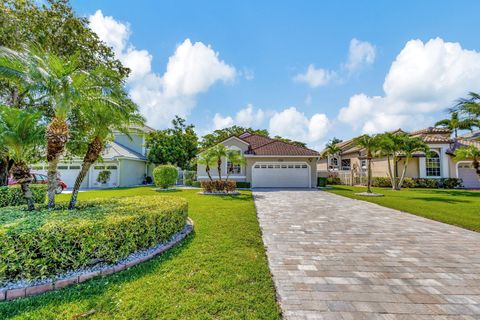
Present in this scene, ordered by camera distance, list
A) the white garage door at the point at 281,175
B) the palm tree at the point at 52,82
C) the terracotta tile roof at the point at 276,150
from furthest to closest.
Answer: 1. the white garage door at the point at 281,175
2. the terracotta tile roof at the point at 276,150
3. the palm tree at the point at 52,82

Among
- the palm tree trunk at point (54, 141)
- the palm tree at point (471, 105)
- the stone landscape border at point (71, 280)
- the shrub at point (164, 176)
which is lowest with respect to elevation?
the stone landscape border at point (71, 280)

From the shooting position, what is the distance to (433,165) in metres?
22.3

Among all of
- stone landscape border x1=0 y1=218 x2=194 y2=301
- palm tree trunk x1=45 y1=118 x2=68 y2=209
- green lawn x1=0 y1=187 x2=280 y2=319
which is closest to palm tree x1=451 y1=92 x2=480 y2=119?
green lawn x1=0 y1=187 x2=280 y2=319

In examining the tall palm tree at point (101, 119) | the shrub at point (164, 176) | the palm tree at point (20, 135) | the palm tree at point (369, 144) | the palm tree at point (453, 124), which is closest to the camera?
the palm tree at point (20, 135)

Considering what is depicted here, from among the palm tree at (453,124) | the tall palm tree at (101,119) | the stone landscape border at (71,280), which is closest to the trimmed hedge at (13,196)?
the tall palm tree at (101,119)

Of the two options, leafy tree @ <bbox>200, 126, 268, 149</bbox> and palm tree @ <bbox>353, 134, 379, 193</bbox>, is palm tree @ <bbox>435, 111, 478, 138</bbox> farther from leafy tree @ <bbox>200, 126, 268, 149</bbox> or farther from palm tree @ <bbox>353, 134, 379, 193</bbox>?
leafy tree @ <bbox>200, 126, 268, 149</bbox>

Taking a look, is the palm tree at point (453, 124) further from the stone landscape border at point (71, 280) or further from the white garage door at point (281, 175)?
the stone landscape border at point (71, 280)

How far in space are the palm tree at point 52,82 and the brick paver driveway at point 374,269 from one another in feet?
19.7

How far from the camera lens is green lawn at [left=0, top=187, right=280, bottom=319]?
2818 millimetres

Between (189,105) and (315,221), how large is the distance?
15.2 meters

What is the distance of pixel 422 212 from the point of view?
942 cm

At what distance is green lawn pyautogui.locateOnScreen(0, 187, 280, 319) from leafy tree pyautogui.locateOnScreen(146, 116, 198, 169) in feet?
75.1

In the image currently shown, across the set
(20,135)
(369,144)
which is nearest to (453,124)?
(369,144)

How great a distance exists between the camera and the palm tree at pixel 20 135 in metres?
5.71
